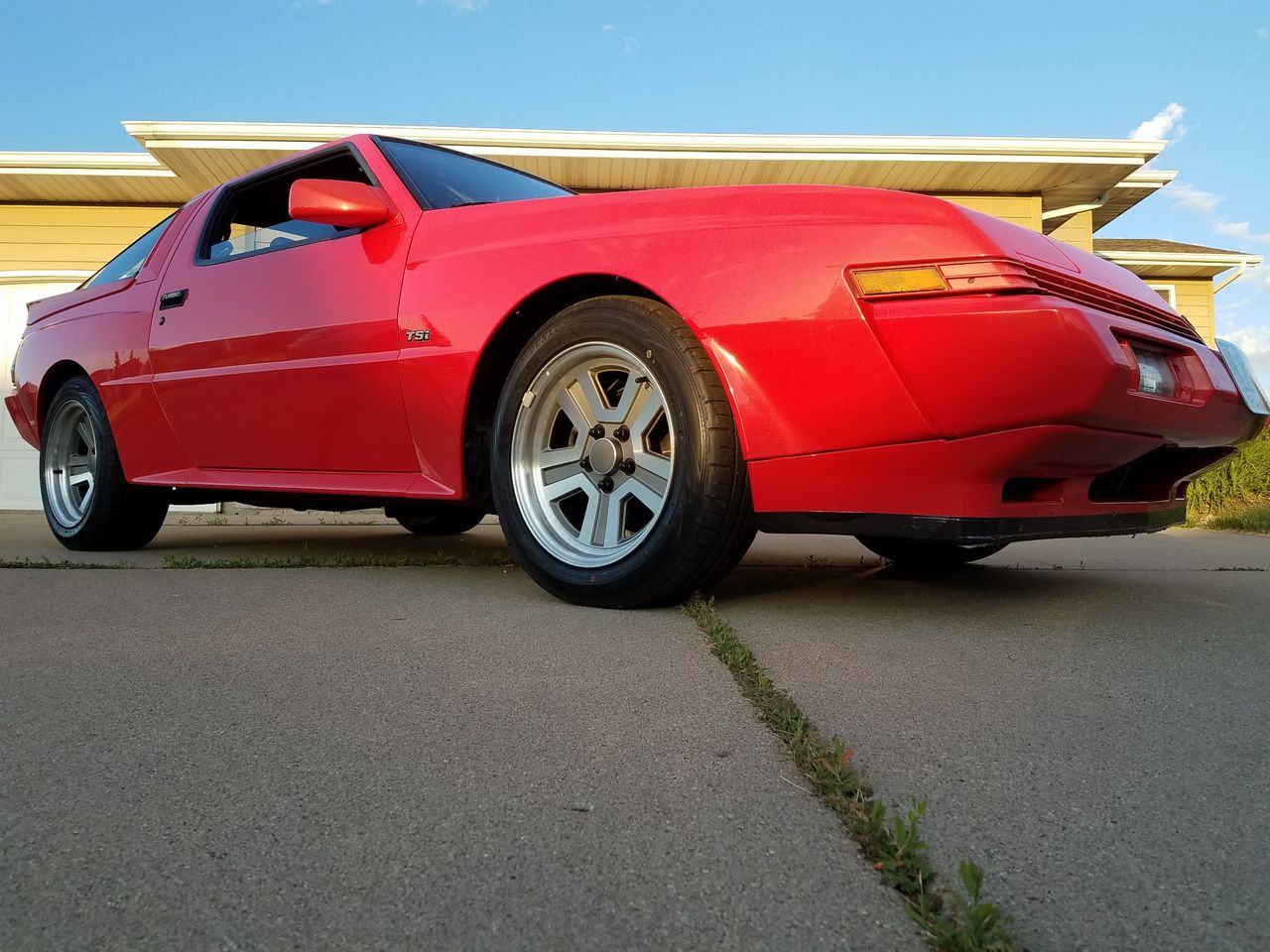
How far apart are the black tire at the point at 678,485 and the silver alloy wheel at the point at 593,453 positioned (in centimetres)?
6

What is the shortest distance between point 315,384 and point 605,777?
227cm

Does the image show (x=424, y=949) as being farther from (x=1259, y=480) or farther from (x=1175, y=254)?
(x=1175, y=254)

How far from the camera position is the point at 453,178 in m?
3.41

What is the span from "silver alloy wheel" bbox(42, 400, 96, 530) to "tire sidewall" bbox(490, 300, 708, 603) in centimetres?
269

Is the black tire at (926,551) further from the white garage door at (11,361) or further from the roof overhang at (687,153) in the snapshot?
the white garage door at (11,361)

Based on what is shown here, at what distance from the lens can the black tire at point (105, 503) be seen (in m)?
4.17

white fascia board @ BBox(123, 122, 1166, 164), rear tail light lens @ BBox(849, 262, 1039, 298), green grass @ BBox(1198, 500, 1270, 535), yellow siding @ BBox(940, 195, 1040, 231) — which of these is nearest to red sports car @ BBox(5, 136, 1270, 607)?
rear tail light lens @ BBox(849, 262, 1039, 298)

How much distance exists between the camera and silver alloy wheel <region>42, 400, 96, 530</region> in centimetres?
444

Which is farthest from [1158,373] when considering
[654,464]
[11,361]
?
[11,361]

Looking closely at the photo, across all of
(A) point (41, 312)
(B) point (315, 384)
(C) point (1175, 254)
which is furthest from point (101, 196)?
(C) point (1175, 254)

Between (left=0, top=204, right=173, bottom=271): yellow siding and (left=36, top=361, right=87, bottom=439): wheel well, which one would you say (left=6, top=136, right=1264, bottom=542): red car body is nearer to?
(left=36, top=361, right=87, bottom=439): wheel well

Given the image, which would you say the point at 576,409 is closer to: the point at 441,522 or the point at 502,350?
the point at 502,350

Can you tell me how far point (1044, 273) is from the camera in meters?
2.15

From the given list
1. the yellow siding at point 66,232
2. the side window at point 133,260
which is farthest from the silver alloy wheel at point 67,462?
the yellow siding at point 66,232
